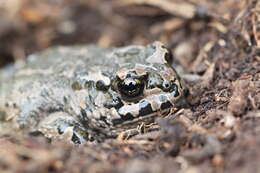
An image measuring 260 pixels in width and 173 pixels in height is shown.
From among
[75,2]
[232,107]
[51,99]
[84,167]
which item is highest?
[75,2]

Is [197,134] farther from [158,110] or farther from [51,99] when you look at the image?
[51,99]

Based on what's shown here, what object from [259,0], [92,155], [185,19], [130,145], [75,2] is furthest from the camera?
[75,2]

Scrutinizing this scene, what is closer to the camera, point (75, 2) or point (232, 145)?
point (232, 145)


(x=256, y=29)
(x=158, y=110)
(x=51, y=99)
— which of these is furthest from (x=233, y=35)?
(x=51, y=99)

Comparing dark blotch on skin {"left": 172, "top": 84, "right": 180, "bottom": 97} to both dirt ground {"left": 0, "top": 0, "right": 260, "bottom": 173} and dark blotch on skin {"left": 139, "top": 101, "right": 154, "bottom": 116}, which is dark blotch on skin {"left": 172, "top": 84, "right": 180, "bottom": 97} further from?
dark blotch on skin {"left": 139, "top": 101, "right": 154, "bottom": 116}

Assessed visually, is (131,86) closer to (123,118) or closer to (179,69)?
(123,118)

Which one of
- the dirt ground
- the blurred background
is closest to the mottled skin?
the dirt ground

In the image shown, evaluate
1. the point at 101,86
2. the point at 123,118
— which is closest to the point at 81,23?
the point at 101,86
